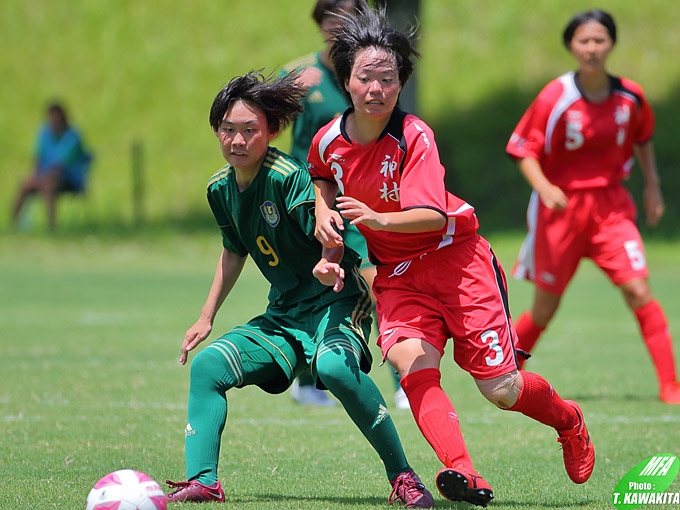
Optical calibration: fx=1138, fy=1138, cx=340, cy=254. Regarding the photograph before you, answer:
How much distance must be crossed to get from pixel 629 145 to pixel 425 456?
9.66ft

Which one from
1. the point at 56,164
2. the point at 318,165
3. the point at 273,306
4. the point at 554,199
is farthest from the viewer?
the point at 56,164

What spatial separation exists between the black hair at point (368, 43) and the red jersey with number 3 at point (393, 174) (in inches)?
7.9

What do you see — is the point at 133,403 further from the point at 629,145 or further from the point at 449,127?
the point at 449,127

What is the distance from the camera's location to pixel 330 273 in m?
4.39

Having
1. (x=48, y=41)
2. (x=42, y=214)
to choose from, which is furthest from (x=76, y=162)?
(x=48, y=41)

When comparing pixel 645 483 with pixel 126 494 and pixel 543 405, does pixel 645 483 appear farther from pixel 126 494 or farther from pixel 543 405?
pixel 126 494

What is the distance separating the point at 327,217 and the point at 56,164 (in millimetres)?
16249

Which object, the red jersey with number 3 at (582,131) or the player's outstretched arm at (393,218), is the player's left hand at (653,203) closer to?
the red jersey with number 3 at (582,131)

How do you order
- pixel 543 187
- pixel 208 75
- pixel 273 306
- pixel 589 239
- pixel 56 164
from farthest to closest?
pixel 208 75 < pixel 56 164 < pixel 589 239 < pixel 543 187 < pixel 273 306

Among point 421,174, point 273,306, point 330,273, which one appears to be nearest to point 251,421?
point 273,306

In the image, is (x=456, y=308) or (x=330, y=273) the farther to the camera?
(x=456, y=308)

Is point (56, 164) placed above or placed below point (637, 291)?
below

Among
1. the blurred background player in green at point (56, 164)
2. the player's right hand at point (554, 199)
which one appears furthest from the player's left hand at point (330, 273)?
the blurred background player in green at point (56, 164)

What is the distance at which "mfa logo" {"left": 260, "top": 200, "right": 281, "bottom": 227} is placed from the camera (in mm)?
4746
